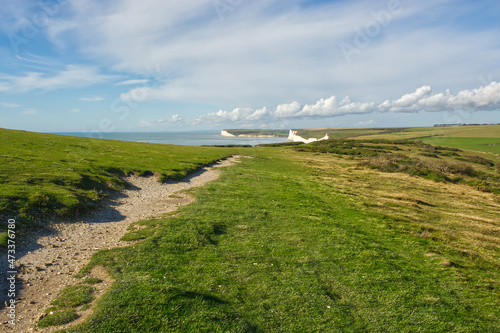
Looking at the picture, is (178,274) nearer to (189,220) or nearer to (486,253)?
(189,220)

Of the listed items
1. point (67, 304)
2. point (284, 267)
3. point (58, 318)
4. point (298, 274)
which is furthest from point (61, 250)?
point (298, 274)

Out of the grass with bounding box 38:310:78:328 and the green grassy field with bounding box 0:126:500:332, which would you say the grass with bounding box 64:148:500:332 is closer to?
the green grassy field with bounding box 0:126:500:332

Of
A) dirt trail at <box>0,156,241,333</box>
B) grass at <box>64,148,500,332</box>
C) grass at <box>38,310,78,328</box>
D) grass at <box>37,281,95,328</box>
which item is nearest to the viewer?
grass at <box>38,310,78,328</box>

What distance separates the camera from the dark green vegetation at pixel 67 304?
738cm

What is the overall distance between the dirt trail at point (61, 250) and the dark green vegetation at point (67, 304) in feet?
0.76

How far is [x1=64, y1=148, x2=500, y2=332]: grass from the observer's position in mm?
8414

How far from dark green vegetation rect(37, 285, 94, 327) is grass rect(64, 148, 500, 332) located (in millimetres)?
658

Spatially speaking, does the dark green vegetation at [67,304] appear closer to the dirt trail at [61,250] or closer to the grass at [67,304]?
the grass at [67,304]

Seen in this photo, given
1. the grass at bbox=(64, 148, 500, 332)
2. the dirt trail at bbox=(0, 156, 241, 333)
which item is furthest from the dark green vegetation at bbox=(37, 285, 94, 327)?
the grass at bbox=(64, 148, 500, 332)

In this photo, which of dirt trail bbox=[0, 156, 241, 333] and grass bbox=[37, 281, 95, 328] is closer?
grass bbox=[37, 281, 95, 328]

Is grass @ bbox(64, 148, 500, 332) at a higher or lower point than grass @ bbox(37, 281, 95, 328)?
lower

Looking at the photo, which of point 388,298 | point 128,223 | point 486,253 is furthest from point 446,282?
point 128,223

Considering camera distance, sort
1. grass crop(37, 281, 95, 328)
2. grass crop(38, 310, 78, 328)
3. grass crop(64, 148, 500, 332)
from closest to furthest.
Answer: grass crop(38, 310, 78, 328), grass crop(37, 281, 95, 328), grass crop(64, 148, 500, 332)

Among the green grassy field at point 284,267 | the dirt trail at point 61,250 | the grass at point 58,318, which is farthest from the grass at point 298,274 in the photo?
the dirt trail at point 61,250
